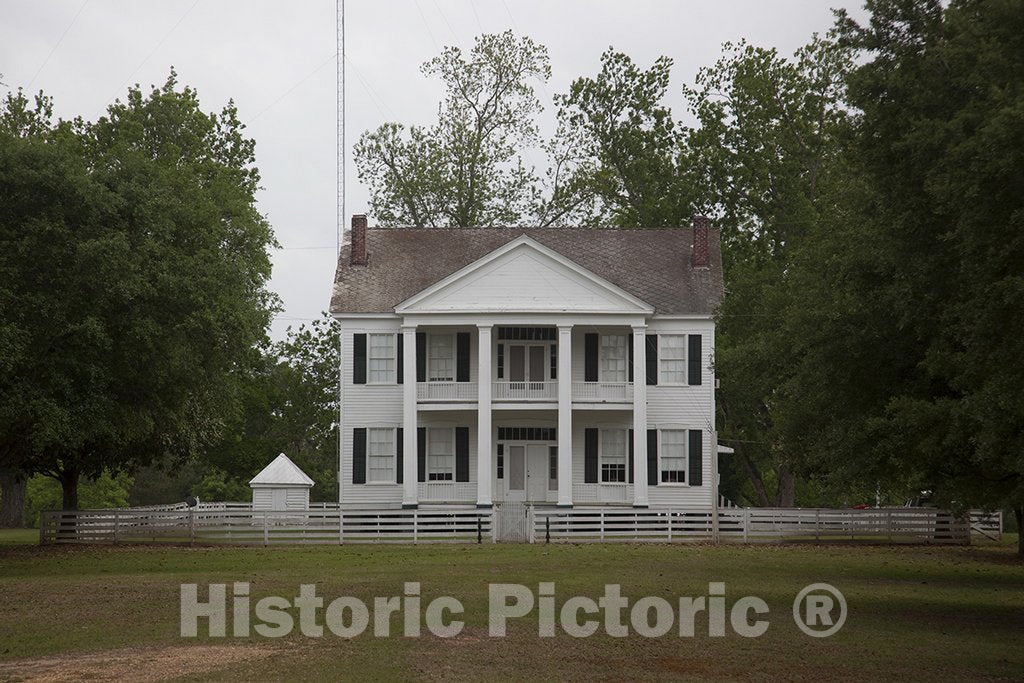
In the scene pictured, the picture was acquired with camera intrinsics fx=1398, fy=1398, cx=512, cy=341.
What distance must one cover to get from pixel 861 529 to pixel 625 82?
24.6 meters

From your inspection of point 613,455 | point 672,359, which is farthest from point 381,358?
point 672,359

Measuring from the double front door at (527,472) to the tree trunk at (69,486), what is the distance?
13262 millimetres

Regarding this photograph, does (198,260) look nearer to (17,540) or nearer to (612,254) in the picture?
(17,540)

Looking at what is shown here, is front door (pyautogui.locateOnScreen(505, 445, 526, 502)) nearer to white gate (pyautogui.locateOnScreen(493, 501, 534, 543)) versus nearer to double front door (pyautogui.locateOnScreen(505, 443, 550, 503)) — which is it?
double front door (pyautogui.locateOnScreen(505, 443, 550, 503))

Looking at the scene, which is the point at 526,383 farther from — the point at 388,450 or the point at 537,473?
the point at 388,450

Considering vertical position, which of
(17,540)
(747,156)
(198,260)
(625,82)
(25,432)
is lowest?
(17,540)

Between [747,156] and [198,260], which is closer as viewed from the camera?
[198,260]

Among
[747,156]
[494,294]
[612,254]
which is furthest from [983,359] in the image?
[747,156]

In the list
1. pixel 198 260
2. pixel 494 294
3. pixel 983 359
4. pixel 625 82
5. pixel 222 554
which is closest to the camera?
pixel 983 359

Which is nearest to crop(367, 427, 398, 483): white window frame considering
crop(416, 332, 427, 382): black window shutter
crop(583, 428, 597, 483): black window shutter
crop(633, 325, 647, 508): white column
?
crop(416, 332, 427, 382): black window shutter

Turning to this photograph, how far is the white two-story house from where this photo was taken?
43188 mm

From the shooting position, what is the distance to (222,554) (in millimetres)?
33844

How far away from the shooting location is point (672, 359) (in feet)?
146

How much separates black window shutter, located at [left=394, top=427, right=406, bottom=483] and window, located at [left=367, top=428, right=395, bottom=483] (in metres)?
0.10
